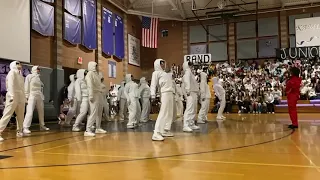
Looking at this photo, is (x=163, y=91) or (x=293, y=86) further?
(x=293, y=86)

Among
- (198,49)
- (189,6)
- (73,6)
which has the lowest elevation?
(198,49)

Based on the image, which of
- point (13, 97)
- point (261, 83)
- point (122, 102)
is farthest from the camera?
point (261, 83)

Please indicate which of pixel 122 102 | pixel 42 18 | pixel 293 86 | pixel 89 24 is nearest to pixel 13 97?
pixel 122 102

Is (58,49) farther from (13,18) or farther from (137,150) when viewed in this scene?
(137,150)

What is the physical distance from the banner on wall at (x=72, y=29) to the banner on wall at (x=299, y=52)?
41.6 ft

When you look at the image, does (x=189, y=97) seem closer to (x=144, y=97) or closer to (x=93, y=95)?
(x=93, y=95)

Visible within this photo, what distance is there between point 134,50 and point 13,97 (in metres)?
16.0

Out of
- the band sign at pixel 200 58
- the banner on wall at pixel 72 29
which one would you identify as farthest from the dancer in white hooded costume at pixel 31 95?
the band sign at pixel 200 58

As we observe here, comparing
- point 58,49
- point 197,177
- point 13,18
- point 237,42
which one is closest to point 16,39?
point 13,18

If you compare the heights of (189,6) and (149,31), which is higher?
(189,6)

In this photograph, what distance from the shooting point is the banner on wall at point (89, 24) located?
648 inches

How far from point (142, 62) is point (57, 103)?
431 inches

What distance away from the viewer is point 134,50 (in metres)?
22.5

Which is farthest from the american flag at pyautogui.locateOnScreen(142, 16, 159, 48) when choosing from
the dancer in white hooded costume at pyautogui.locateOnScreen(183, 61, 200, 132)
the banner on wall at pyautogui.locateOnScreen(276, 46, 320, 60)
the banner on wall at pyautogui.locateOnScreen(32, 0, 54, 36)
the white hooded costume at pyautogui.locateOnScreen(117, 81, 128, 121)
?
Answer: the dancer in white hooded costume at pyautogui.locateOnScreen(183, 61, 200, 132)
